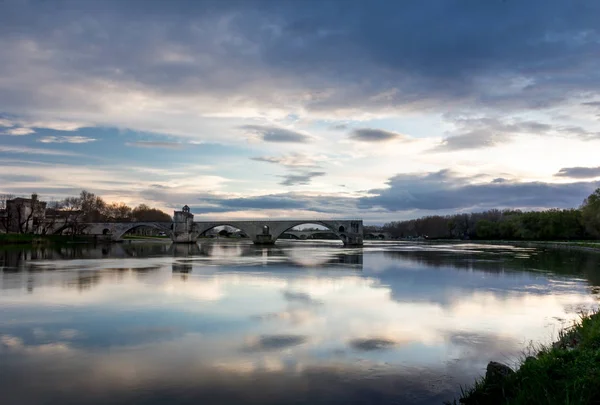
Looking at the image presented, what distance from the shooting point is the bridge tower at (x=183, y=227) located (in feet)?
313

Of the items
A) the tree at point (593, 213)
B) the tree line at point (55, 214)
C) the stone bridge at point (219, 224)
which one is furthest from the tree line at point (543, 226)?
the tree line at point (55, 214)

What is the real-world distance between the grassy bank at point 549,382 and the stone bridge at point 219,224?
86278 mm

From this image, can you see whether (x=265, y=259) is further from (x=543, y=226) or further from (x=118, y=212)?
(x=118, y=212)

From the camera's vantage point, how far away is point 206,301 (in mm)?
18375

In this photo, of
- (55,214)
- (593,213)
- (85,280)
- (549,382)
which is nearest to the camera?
(549,382)

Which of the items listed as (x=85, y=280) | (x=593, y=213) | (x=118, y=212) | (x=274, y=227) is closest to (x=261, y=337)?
(x=85, y=280)

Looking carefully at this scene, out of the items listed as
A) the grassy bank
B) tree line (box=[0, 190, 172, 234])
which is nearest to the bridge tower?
tree line (box=[0, 190, 172, 234])

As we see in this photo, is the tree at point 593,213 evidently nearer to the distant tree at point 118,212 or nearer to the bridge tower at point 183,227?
the bridge tower at point 183,227

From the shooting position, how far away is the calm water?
28.2ft

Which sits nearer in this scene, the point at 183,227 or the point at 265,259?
the point at 265,259

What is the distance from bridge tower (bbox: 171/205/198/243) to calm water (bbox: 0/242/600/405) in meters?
71.2

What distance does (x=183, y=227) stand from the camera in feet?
315

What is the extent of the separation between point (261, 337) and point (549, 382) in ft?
23.1

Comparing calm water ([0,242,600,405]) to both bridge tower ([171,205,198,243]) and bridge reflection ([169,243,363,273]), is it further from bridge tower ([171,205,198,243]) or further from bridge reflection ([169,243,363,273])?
bridge tower ([171,205,198,243])
